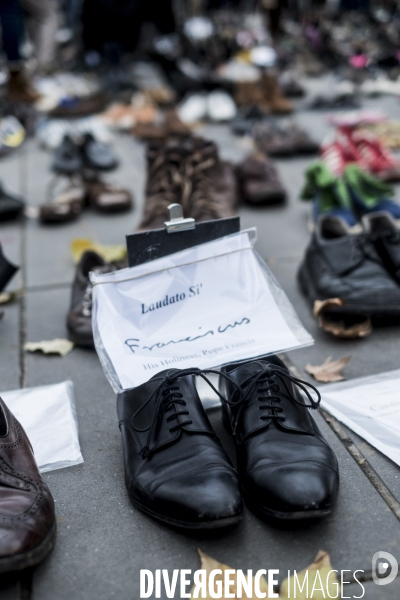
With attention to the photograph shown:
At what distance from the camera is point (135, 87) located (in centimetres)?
751

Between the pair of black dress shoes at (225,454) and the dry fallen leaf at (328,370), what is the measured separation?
0.43 meters

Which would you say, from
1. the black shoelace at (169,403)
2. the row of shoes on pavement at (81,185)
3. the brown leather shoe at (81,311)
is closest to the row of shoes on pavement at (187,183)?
the brown leather shoe at (81,311)

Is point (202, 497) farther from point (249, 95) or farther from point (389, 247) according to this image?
point (249, 95)

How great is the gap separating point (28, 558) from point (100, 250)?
2.07 meters

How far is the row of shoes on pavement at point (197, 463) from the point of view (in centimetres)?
144

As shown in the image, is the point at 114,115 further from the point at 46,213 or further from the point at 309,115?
the point at 46,213

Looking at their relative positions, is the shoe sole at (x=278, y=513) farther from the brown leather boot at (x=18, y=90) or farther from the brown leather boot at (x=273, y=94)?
the brown leather boot at (x=18, y=90)

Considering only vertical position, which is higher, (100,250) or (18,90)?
(18,90)

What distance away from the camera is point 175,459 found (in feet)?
5.10

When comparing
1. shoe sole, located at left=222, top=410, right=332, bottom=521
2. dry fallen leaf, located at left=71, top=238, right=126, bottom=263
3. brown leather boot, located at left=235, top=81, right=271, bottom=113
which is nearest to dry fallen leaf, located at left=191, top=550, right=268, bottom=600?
shoe sole, located at left=222, top=410, right=332, bottom=521

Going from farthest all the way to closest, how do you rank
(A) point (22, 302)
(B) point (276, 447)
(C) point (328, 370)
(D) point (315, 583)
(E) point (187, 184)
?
1. (E) point (187, 184)
2. (A) point (22, 302)
3. (C) point (328, 370)
4. (B) point (276, 447)
5. (D) point (315, 583)

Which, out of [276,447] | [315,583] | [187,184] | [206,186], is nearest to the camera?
[315,583]

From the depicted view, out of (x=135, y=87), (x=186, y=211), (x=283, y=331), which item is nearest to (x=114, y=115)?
(x=135, y=87)

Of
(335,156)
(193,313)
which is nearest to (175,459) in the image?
(193,313)
